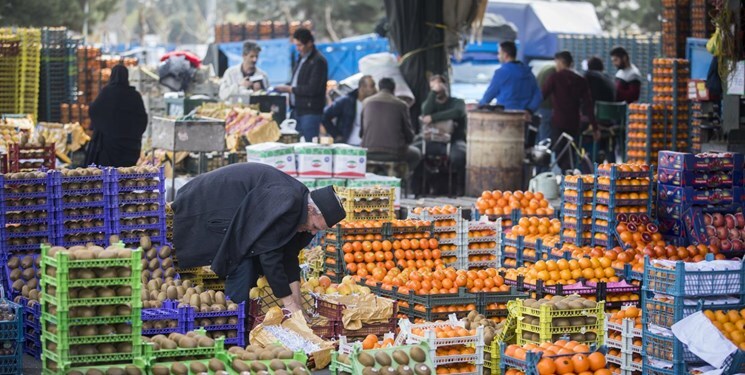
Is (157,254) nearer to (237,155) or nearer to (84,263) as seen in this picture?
(84,263)

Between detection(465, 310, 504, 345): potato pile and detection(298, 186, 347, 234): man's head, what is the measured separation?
124 centimetres

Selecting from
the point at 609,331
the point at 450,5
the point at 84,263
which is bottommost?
the point at 609,331

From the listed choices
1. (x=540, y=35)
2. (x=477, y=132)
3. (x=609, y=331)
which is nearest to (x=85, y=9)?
(x=540, y=35)

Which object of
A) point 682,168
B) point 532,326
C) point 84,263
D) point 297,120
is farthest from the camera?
point 297,120

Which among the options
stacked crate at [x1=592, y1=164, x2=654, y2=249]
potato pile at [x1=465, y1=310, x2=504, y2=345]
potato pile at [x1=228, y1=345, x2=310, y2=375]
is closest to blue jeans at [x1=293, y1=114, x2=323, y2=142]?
stacked crate at [x1=592, y1=164, x2=654, y2=249]

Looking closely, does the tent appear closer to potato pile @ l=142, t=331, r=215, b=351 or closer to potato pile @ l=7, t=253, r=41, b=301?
potato pile @ l=7, t=253, r=41, b=301

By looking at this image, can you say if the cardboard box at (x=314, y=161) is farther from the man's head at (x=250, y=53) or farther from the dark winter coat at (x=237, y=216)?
the man's head at (x=250, y=53)

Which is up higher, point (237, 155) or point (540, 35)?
point (540, 35)

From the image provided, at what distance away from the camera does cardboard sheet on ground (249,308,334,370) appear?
30.2 ft

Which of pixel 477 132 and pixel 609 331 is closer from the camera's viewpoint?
pixel 609 331

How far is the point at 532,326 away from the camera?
Answer: 29.8 feet

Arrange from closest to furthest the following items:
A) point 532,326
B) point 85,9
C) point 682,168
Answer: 1. point 532,326
2. point 682,168
3. point 85,9

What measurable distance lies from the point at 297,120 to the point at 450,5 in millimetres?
→ 3030

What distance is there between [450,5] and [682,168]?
834cm
